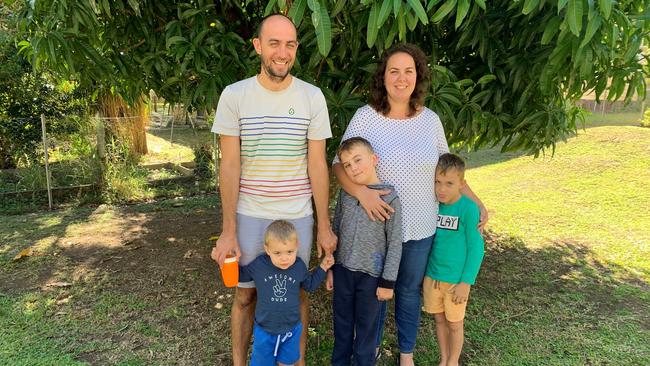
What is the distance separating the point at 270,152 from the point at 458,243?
1.11 m

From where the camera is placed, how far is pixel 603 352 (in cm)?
328

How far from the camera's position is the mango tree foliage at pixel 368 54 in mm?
2635

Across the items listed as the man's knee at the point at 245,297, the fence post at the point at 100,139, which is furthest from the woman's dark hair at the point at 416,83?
the fence post at the point at 100,139

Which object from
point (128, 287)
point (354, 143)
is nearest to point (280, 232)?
point (354, 143)

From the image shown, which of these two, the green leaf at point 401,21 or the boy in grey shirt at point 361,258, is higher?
the green leaf at point 401,21

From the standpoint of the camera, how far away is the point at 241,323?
2748 millimetres

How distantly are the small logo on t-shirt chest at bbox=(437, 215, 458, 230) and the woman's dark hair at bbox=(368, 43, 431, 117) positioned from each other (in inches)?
23.2

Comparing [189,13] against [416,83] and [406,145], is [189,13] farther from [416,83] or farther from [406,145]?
[406,145]

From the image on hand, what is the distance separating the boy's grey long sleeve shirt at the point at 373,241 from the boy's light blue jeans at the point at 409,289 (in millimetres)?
152

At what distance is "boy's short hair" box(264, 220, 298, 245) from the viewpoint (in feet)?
7.87

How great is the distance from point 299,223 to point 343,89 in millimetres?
1014

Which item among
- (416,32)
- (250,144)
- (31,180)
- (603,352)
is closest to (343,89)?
(416,32)

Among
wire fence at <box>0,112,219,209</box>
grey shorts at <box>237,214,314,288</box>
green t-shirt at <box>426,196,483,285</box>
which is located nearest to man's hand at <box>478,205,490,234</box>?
green t-shirt at <box>426,196,483,285</box>

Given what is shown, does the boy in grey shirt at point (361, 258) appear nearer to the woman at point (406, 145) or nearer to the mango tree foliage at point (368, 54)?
the woman at point (406, 145)
